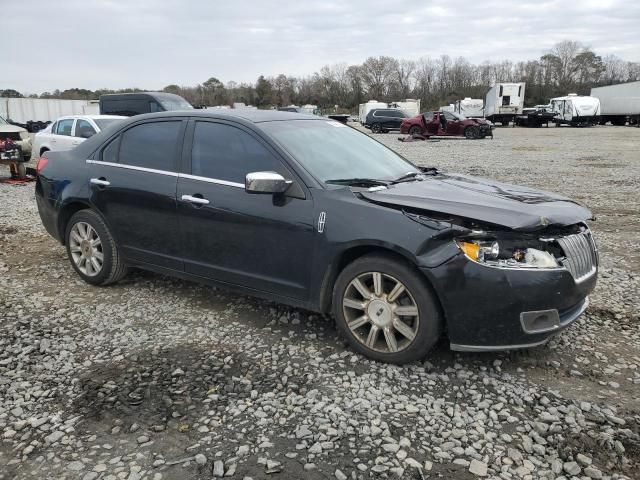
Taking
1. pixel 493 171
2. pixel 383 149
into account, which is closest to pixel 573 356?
pixel 383 149

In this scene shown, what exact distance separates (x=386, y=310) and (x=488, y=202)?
980 millimetres

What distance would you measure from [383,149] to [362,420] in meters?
2.64

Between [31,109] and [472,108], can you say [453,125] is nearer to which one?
[472,108]

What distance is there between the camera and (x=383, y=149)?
477 centimetres

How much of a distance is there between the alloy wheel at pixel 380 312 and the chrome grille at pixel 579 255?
102 centimetres

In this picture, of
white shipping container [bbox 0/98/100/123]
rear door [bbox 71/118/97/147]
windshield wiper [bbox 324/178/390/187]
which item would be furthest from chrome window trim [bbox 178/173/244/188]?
white shipping container [bbox 0/98/100/123]

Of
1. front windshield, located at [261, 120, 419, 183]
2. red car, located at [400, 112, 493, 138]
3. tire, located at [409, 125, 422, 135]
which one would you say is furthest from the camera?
tire, located at [409, 125, 422, 135]

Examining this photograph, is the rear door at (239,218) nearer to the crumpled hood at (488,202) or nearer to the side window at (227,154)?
the side window at (227,154)

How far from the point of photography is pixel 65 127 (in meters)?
13.0

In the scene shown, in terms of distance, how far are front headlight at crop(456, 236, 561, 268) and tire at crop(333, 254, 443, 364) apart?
354 mm

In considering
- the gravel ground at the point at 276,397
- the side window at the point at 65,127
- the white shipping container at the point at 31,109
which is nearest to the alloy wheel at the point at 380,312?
the gravel ground at the point at 276,397

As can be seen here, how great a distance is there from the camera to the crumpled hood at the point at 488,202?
3207mm

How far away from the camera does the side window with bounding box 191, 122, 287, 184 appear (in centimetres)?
396

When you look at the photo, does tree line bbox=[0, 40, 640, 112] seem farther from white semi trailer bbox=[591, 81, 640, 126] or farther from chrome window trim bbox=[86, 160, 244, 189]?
chrome window trim bbox=[86, 160, 244, 189]
